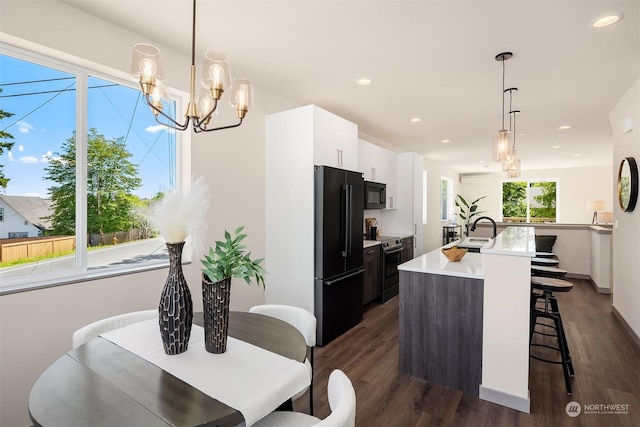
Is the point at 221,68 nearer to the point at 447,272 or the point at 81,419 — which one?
the point at 81,419

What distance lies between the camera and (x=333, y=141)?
3.56m

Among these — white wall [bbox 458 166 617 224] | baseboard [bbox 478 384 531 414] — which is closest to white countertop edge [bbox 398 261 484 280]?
baseboard [bbox 478 384 531 414]

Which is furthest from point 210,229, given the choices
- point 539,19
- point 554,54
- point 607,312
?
point 607,312

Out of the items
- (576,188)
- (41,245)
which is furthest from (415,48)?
(576,188)

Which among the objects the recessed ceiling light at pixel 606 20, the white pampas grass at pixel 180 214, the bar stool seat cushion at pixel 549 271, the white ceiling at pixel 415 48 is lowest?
the bar stool seat cushion at pixel 549 271

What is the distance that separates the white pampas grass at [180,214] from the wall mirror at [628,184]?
164 inches

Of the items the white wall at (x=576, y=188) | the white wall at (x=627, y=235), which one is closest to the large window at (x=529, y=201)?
the white wall at (x=576, y=188)

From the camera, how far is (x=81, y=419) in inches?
38.2

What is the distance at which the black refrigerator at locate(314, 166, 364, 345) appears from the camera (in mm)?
3227

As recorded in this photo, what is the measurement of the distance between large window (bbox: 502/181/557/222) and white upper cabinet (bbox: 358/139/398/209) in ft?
24.2

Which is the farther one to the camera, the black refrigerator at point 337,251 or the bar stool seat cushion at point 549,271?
the black refrigerator at point 337,251

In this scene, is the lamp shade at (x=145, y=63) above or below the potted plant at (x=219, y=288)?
above

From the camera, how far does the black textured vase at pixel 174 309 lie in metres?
1.37

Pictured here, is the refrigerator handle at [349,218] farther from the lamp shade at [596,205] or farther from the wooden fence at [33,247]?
the lamp shade at [596,205]
